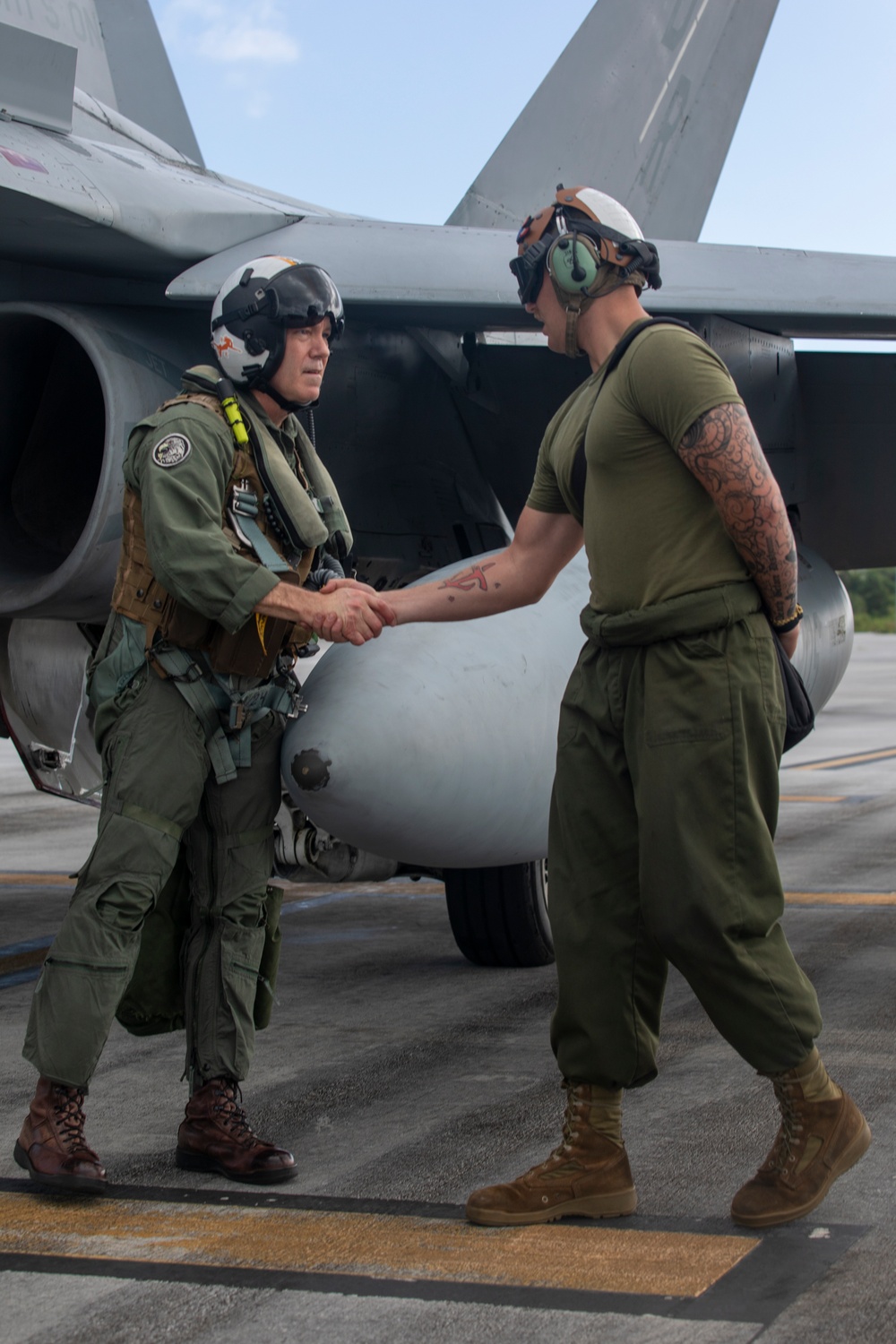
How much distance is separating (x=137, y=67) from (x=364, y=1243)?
7107mm

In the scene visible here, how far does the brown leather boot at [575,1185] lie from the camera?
2.72m

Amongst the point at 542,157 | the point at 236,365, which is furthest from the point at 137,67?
the point at 236,365

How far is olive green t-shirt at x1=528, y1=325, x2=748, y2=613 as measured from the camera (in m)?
2.68

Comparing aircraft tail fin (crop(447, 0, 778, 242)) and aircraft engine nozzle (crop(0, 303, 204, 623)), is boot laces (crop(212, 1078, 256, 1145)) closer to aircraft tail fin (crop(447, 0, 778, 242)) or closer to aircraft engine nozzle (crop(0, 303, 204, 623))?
aircraft engine nozzle (crop(0, 303, 204, 623))

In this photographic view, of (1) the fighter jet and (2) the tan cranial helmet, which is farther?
(1) the fighter jet

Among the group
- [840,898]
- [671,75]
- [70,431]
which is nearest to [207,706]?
[70,431]

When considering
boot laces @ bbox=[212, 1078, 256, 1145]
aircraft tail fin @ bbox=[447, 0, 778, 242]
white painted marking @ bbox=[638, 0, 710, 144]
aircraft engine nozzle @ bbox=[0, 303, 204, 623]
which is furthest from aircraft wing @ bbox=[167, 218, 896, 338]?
white painted marking @ bbox=[638, 0, 710, 144]

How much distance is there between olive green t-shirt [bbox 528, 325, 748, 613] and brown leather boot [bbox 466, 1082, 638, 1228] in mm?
989

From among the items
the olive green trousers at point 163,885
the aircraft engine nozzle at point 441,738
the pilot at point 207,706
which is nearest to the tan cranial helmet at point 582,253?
Answer: the pilot at point 207,706

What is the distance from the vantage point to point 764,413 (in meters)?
6.04

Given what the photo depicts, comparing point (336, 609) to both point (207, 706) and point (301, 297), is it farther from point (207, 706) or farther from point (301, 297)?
point (301, 297)

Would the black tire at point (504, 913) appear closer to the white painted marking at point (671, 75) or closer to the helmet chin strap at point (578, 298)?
the helmet chin strap at point (578, 298)

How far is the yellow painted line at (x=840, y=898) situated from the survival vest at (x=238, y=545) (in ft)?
13.0

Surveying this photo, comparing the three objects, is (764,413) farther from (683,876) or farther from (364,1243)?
(364,1243)
